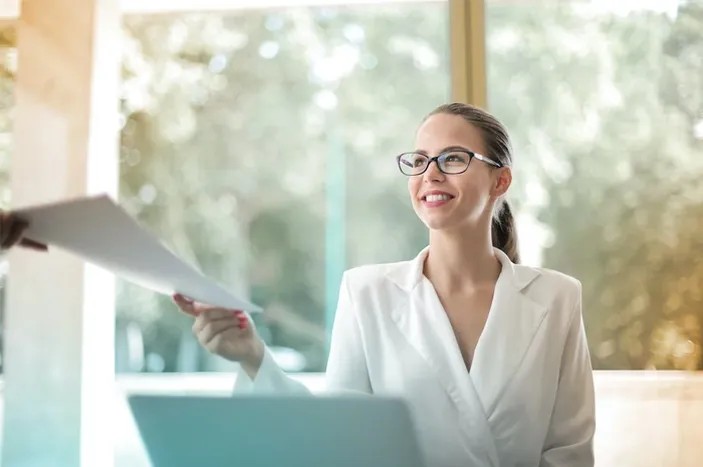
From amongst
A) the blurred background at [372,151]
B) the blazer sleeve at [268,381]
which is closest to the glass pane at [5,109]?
the blurred background at [372,151]

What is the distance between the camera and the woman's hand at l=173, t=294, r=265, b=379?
81 cm

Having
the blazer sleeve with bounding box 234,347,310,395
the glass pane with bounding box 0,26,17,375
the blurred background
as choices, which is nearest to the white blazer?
the blazer sleeve with bounding box 234,347,310,395

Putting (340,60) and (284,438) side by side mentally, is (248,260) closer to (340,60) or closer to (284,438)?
(340,60)

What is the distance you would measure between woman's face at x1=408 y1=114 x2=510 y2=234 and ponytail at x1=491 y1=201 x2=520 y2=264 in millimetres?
143

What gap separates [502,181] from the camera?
3.41ft

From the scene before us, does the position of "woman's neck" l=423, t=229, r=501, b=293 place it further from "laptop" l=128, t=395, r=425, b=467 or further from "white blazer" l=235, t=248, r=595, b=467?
"laptop" l=128, t=395, r=425, b=467

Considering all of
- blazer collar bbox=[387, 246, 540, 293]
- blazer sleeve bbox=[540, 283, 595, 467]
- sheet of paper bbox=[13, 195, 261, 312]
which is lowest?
blazer sleeve bbox=[540, 283, 595, 467]

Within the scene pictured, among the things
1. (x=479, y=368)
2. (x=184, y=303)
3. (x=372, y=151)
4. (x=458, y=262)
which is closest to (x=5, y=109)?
(x=372, y=151)

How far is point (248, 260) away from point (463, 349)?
27.9 inches

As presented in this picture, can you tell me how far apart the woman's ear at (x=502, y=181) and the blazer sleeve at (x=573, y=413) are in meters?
0.22

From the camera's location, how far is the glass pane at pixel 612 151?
4.90 ft

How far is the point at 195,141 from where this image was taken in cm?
158

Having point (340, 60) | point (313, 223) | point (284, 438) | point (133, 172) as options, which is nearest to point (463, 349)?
point (284, 438)

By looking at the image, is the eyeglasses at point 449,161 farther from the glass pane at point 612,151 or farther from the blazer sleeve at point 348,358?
the glass pane at point 612,151
